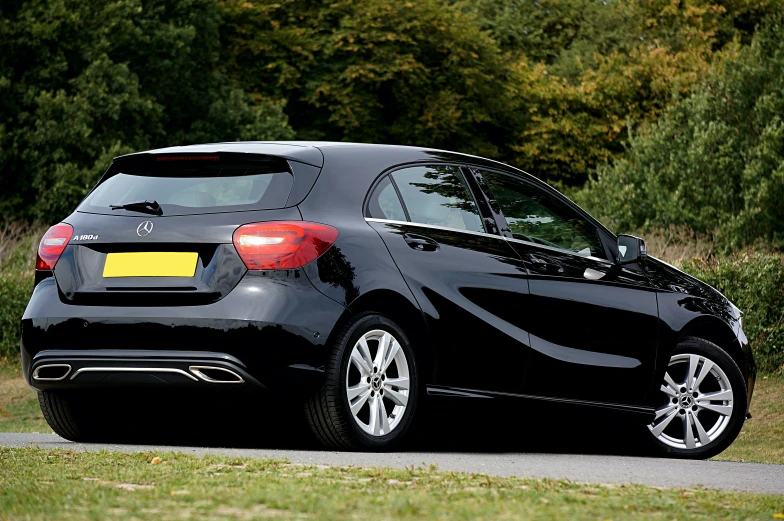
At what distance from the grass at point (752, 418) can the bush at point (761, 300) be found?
34cm

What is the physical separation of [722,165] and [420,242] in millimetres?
22458

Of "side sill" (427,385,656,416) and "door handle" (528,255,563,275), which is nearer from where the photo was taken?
"side sill" (427,385,656,416)

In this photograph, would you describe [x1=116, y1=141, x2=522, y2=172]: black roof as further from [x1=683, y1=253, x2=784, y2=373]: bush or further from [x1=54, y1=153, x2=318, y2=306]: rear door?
[x1=683, y1=253, x2=784, y2=373]: bush

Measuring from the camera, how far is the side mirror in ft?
28.6

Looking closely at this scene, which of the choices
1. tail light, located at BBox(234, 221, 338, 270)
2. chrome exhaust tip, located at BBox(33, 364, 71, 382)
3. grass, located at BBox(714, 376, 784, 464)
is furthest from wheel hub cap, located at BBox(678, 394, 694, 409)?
grass, located at BBox(714, 376, 784, 464)

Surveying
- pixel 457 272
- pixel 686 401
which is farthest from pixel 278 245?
pixel 686 401

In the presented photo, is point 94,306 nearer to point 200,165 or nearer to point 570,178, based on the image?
point 200,165

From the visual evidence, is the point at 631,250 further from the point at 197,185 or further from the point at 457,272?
the point at 197,185

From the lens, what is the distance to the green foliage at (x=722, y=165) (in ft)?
91.1

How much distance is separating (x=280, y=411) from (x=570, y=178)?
4204 cm

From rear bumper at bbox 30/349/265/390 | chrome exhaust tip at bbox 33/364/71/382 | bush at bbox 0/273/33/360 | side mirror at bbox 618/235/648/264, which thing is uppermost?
side mirror at bbox 618/235/648/264

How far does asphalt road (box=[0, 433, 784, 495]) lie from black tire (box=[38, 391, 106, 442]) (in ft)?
0.33

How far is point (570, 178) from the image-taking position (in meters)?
48.7

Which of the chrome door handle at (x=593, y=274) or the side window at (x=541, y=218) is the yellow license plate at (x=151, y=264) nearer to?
the side window at (x=541, y=218)
